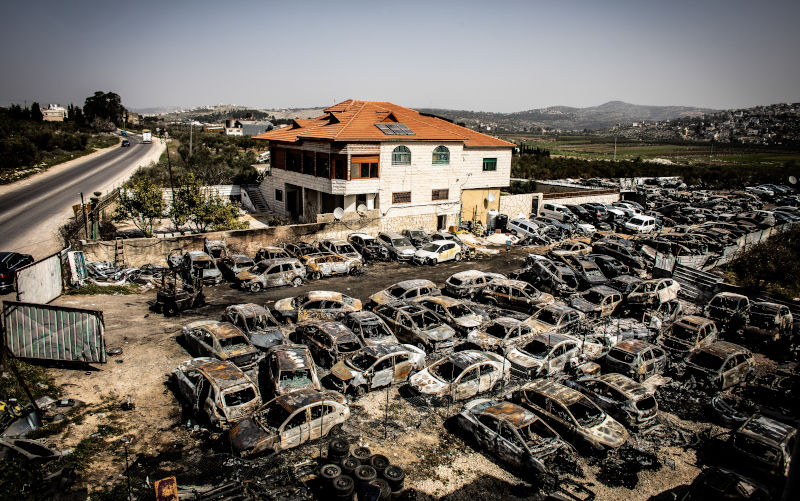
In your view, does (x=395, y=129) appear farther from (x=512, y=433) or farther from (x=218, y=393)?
(x=512, y=433)

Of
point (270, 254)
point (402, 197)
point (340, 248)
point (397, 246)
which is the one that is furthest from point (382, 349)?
point (402, 197)

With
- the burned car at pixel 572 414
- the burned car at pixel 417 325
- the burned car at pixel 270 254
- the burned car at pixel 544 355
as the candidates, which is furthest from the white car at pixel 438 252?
the burned car at pixel 572 414

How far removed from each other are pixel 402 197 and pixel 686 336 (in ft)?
70.4

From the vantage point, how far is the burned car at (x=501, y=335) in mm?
15594

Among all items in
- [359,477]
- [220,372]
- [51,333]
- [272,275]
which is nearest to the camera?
[359,477]

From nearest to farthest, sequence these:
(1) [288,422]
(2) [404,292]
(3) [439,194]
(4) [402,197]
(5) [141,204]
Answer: (1) [288,422], (2) [404,292], (5) [141,204], (4) [402,197], (3) [439,194]

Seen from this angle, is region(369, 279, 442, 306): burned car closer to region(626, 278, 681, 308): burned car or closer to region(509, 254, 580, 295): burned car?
region(509, 254, 580, 295): burned car

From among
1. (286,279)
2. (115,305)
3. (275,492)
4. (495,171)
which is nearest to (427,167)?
(495,171)

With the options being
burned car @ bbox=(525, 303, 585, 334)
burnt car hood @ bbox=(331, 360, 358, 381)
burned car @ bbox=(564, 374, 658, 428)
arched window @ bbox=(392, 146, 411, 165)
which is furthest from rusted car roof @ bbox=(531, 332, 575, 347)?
arched window @ bbox=(392, 146, 411, 165)

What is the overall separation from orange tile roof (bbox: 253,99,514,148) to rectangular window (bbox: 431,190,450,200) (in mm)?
3966

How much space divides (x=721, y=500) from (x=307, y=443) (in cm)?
857

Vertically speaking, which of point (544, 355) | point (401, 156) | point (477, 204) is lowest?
point (544, 355)

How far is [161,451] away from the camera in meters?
10.6

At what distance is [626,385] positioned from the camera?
13.1 meters
